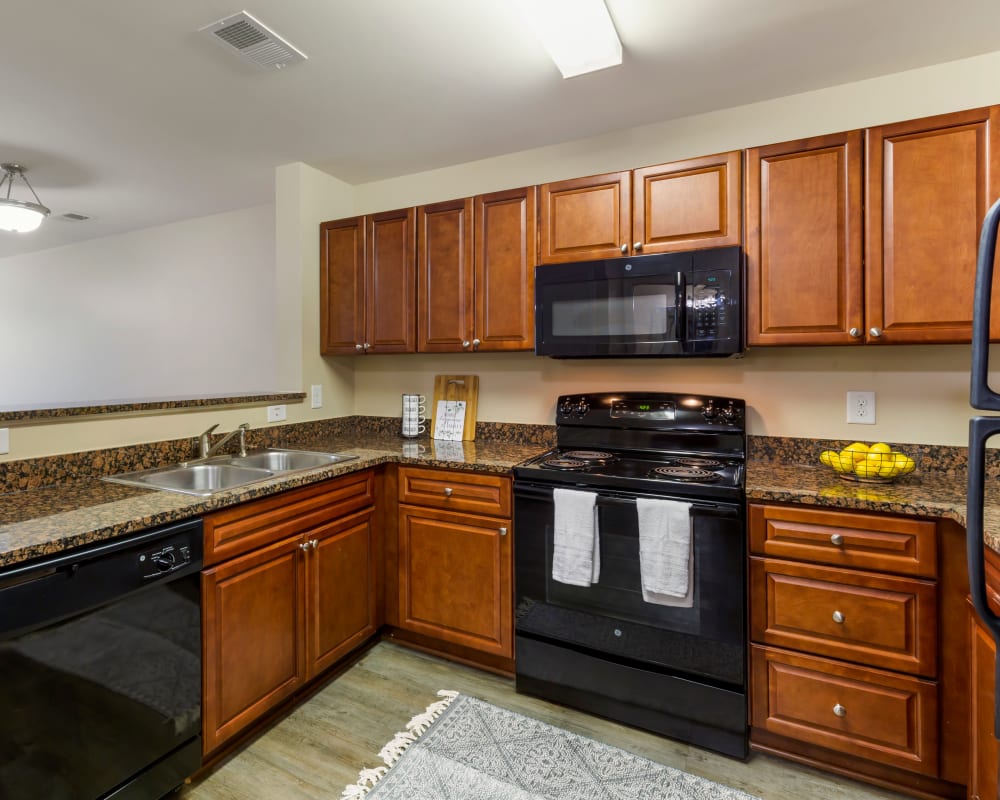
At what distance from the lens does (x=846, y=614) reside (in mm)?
1597

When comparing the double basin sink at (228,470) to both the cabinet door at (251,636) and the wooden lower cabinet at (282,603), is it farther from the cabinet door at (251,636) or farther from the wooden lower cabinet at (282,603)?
the cabinet door at (251,636)

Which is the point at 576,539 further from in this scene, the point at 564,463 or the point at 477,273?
the point at 477,273

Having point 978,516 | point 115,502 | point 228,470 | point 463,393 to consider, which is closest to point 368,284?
point 463,393

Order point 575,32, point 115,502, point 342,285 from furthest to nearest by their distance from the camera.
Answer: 1. point 342,285
2. point 575,32
3. point 115,502

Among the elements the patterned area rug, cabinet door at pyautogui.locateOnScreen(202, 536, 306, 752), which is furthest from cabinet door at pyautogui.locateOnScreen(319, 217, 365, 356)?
the patterned area rug

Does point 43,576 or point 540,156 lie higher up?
point 540,156

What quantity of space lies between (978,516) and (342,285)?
2.70m

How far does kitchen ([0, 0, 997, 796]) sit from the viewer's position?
193 cm

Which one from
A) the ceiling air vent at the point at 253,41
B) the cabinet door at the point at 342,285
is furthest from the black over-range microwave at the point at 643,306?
the ceiling air vent at the point at 253,41

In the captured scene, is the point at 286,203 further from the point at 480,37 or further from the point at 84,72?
the point at 480,37

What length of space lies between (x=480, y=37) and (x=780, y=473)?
186 cm

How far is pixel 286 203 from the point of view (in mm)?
2883

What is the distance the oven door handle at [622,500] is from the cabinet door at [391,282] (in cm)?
102

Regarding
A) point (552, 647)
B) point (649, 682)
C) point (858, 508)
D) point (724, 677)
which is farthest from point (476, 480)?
point (858, 508)
